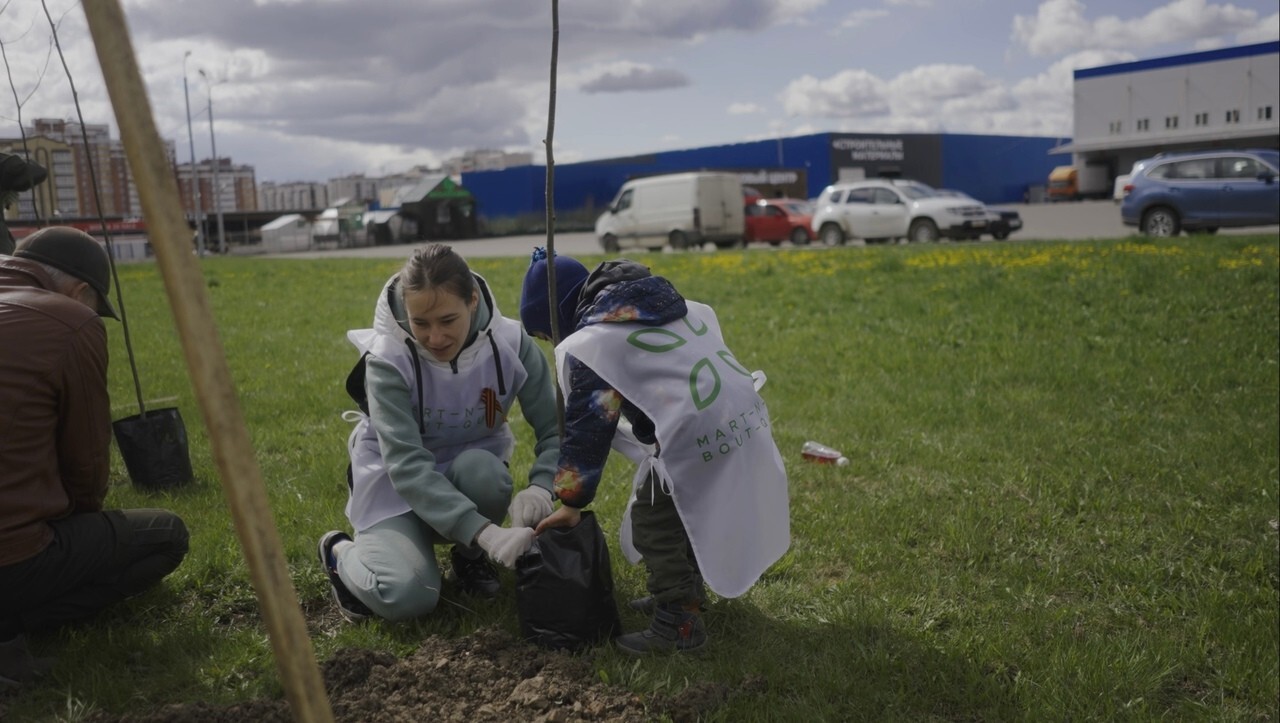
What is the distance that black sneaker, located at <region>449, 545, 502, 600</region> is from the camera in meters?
3.51

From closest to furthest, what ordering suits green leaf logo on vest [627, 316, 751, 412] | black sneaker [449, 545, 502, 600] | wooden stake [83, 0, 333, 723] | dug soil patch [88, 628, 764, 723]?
wooden stake [83, 0, 333, 723]
dug soil patch [88, 628, 764, 723]
green leaf logo on vest [627, 316, 751, 412]
black sneaker [449, 545, 502, 600]

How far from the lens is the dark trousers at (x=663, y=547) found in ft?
10.1

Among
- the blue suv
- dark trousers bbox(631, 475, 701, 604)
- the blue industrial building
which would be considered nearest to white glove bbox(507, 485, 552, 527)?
dark trousers bbox(631, 475, 701, 604)

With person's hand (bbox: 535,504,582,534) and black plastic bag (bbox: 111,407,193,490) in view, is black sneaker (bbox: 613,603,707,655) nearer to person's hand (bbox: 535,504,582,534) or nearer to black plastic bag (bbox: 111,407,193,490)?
person's hand (bbox: 535,504,582,534)

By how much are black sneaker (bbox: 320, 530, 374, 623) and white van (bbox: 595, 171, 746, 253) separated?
71.6ft

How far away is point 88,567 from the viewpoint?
9.83 feet

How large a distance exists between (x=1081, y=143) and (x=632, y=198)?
32379mm

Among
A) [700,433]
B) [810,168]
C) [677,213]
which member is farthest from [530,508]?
[810,168]

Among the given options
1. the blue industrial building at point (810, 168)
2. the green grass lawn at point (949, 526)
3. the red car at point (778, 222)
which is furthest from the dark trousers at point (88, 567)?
the blue industrial building at point (810, 168)

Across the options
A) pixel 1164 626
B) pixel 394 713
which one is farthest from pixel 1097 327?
pixel 394 713

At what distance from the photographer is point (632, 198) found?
2572 cm

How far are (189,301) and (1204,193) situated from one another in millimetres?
18432

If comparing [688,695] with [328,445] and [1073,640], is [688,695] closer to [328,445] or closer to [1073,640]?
[1073,640]

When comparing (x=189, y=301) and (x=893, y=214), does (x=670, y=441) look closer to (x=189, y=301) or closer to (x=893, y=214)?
(x=189, y=301)
